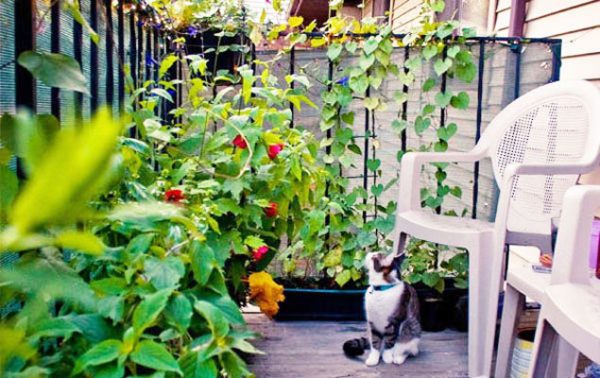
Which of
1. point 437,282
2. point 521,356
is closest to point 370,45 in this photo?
point 437,282

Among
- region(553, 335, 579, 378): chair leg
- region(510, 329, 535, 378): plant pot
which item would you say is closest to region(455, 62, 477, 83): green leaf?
region(510, 329, 535, 378): plant pot

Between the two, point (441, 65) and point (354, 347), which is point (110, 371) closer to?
point (354, 347)

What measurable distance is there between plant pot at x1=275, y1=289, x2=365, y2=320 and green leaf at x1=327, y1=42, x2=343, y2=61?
3.32ft

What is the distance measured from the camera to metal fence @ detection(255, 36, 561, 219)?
2770 mm

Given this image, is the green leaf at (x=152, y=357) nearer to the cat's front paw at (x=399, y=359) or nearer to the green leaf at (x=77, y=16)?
the green leaf at (x=77, y=16)

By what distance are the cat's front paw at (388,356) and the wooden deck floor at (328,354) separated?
24mm

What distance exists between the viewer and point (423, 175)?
2.87m

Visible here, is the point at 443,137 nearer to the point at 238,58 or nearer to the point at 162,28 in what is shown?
the point at 238,58

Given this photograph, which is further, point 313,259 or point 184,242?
point 313,259

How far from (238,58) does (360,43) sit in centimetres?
58

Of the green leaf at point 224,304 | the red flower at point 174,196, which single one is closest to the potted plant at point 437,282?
the red flower at point 174,196

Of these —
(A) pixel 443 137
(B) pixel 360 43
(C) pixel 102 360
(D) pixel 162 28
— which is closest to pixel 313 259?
(A) pixel 443 137

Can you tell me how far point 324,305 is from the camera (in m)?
2.69

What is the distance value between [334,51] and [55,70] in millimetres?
2088
